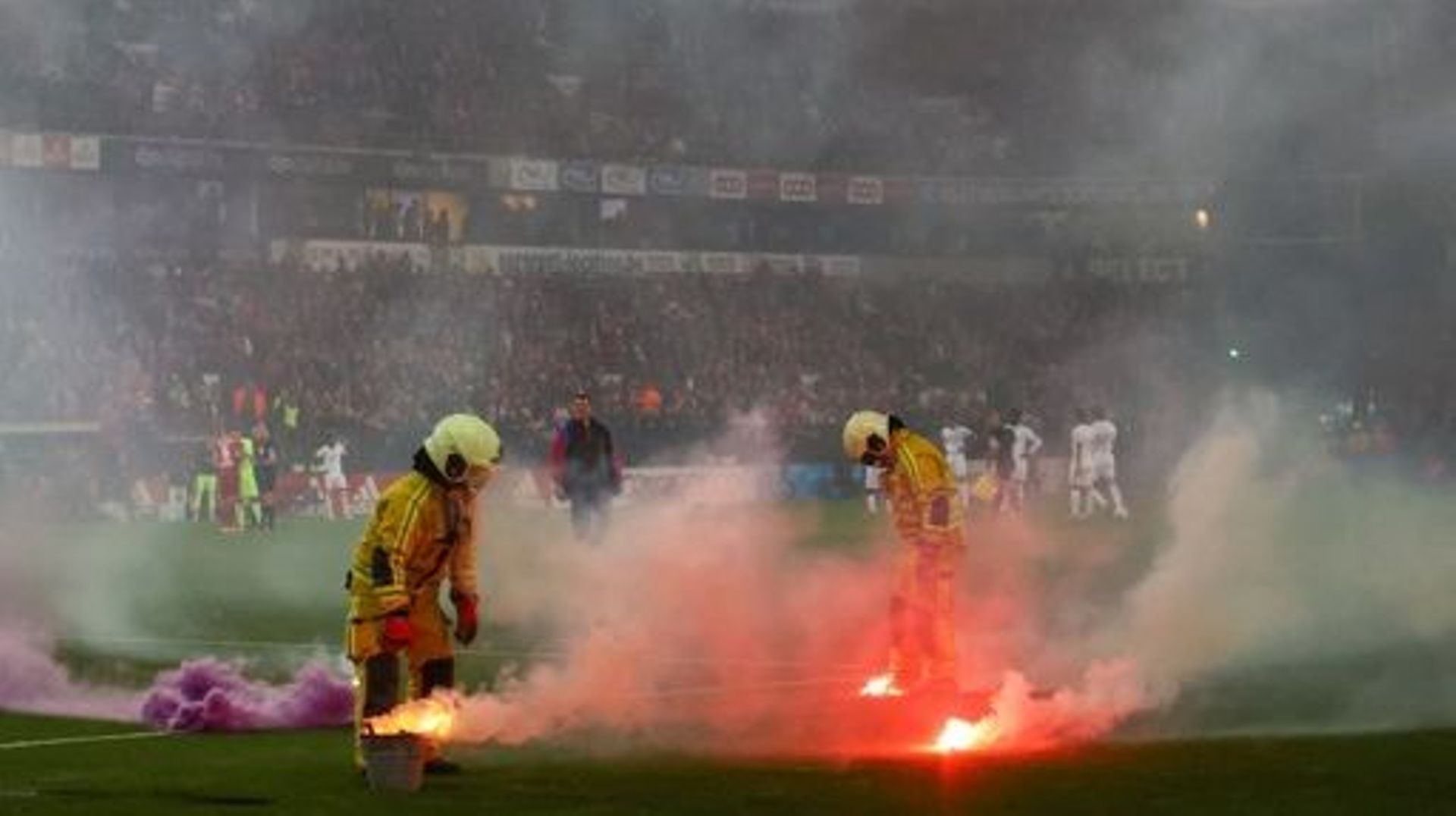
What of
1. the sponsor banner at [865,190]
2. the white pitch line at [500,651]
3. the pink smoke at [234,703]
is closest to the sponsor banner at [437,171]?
the sponsor banner at [865,190]

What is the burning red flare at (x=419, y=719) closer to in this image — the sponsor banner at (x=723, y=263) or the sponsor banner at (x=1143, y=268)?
the sponsor banner at (x=1143, y=268)

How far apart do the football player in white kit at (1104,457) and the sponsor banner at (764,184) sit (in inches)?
248

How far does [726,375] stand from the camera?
4216 cm

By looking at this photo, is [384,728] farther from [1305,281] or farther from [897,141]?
Result: [1305,281]

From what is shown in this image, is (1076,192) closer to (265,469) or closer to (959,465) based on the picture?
(959,465)

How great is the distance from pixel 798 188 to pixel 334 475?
29.1 ft

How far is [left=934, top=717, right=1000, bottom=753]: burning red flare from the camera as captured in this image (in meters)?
13.2

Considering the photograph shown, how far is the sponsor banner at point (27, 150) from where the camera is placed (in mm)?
29359

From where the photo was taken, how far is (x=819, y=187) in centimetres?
4094

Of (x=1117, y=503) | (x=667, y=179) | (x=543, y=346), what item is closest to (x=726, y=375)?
(x=543, y=346)

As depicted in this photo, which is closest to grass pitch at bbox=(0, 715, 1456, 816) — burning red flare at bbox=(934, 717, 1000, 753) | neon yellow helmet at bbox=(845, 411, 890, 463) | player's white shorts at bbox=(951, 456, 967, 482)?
burning red flare at bbox=(934, 717, 1000, 753)

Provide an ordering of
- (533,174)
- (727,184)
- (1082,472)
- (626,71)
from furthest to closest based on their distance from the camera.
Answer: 1. (727,184)
2. (1082,472)
3. (533,174)
4. (626,71)

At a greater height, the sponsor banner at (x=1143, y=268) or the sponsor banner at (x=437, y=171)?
the sponsor banner at (x=437, y=171)

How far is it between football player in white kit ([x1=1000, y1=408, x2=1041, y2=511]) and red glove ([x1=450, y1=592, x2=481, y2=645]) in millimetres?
29594
